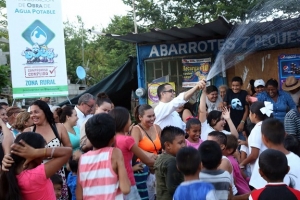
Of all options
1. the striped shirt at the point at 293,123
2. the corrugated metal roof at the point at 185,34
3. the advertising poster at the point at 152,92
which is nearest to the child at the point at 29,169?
the striped shirt at the point at 293,123

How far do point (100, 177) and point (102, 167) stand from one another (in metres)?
0.08

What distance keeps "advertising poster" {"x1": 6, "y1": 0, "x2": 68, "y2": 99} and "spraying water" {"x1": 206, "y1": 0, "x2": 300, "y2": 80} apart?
3279 millimetres

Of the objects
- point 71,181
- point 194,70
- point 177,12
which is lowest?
point 71,181

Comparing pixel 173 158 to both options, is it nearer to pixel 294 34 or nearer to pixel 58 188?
pixel 58 188

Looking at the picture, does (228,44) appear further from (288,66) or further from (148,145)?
(148,145)

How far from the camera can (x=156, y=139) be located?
473 cm

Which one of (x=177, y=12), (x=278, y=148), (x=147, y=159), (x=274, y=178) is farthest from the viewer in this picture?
(x=177, y=12)

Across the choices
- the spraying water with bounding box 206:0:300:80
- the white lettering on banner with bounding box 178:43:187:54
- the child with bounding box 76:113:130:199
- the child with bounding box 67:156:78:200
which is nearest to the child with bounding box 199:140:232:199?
the child with bounding box 76:113:130:199

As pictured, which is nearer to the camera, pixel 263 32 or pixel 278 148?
pixel 278 148

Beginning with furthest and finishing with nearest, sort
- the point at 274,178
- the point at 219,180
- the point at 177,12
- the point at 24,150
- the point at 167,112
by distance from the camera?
the point at 177,12 → the point at 167,112 → the point at 219,180 → the point at 274,178 → the point at 24,150

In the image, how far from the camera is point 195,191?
10.3 ft

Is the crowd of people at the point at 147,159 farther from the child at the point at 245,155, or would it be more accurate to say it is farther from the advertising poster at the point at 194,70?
the advertising poster at the point at 194,70

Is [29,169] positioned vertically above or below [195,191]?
above

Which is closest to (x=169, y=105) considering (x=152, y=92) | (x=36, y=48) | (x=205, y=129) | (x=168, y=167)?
(x=205, y=129)
